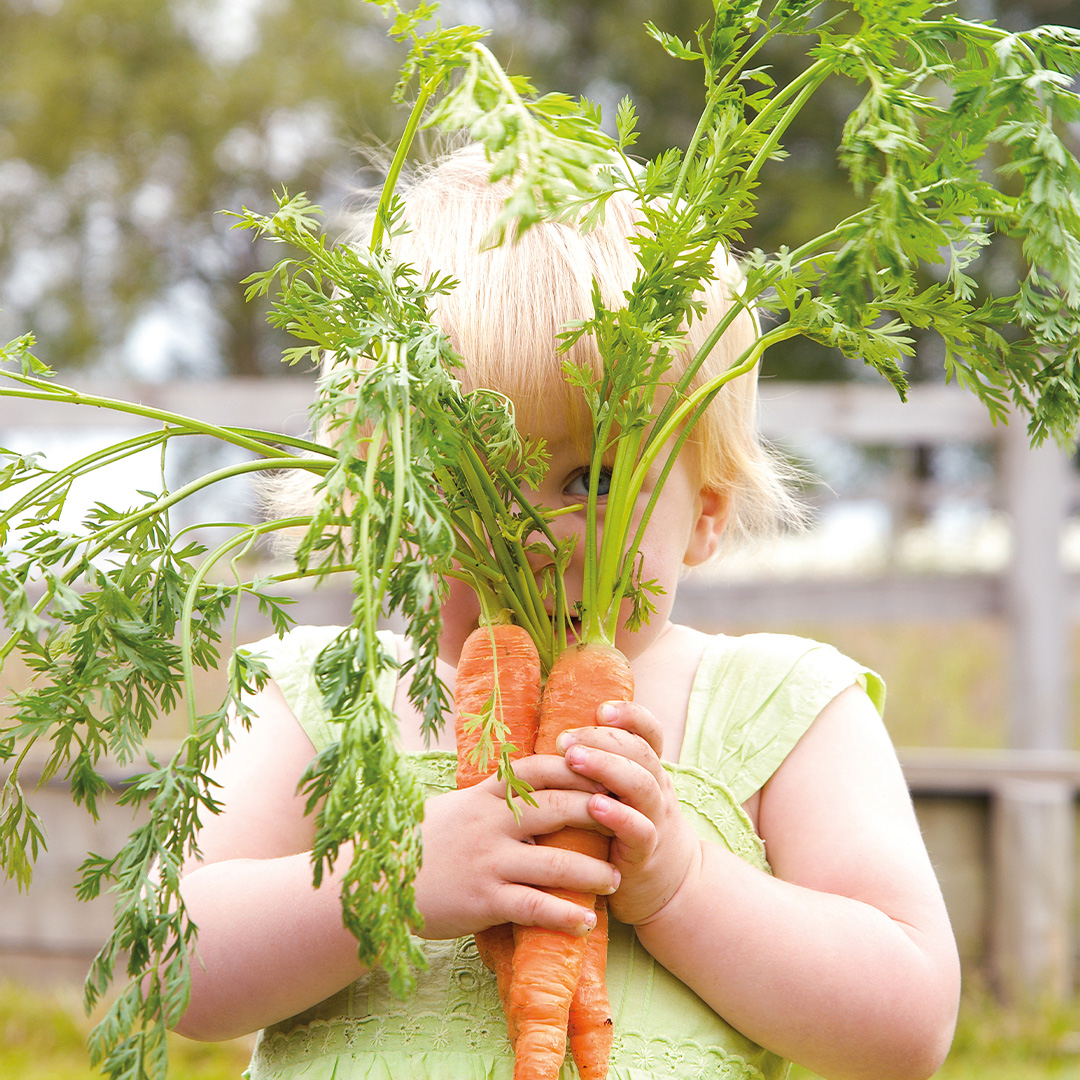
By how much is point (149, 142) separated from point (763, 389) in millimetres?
10662

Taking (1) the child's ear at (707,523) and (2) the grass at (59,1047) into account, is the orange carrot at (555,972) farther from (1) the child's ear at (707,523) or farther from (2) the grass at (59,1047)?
(2) the grass at (59,1047)

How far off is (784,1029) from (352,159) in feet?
41.4

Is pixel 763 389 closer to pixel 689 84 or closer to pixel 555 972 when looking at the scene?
pixel 555 972

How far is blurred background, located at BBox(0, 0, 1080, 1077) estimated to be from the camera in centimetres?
316

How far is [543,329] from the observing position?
132 cm

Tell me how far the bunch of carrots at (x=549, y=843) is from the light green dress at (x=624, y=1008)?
8 centimetres

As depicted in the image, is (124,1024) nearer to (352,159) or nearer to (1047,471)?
(1047,471)

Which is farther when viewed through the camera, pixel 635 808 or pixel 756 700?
pixel 756 700

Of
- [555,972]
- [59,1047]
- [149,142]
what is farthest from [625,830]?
[149,142]

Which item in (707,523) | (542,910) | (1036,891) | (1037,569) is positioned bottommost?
(1036,891)

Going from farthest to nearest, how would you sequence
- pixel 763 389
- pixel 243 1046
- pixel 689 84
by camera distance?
pixel 689 84, pixel 763 389, pixel 243 1046

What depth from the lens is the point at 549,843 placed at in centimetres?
109

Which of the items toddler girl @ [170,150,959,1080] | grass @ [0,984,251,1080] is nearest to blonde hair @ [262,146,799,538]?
toddler girl @ [170,150,959,1080]

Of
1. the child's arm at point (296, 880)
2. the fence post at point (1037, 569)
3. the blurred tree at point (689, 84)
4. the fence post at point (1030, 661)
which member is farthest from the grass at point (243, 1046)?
the blurred tree at point (689, 84)
